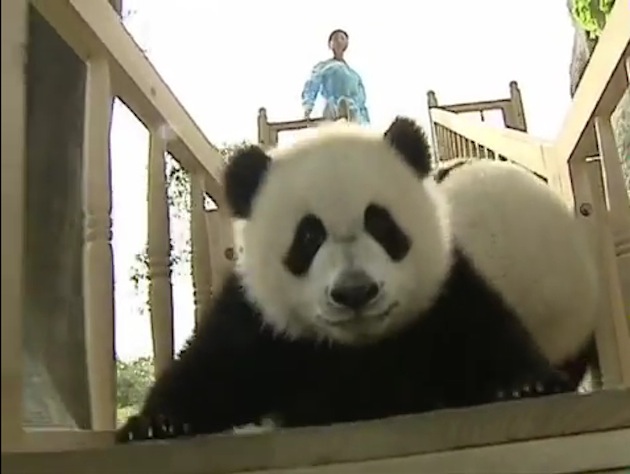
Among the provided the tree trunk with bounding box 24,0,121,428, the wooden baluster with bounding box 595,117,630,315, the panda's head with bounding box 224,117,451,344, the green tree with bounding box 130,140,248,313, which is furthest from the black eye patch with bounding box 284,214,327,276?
the green tree with bounding box 130,140,248,313

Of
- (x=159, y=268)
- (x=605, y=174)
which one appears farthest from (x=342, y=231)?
(x=605, y=174)

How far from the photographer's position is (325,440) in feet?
4.14

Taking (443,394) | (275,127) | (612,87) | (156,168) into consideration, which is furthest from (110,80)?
(275,127)

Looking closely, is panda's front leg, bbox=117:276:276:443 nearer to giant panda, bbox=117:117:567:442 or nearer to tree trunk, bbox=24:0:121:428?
giant panda, bbox=117:117:567:442

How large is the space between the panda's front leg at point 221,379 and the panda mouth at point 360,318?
0.65ft

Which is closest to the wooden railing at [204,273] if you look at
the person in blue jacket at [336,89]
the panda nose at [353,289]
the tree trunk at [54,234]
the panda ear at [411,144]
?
the tree trunk at [54,234]

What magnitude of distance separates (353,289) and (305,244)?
212 mm

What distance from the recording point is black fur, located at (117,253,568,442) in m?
1.68

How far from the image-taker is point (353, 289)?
1548 mm

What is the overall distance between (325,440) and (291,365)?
57 centimetres

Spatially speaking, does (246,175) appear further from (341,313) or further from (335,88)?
(335,88)

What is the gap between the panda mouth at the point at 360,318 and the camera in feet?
5.39

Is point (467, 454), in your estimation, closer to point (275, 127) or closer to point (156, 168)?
point (156, 168)

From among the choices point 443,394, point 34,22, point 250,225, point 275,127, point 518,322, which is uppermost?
point 275,127
